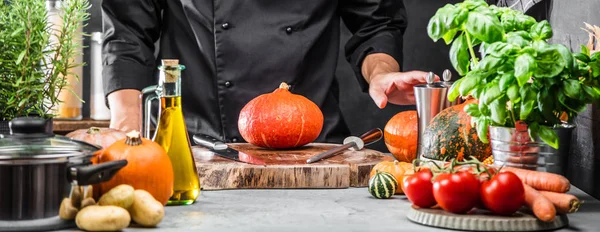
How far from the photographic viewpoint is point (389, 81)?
223 centimetres

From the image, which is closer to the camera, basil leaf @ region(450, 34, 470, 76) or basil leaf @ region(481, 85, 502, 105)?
basil leaf @ region(481, 85, 502, 105)

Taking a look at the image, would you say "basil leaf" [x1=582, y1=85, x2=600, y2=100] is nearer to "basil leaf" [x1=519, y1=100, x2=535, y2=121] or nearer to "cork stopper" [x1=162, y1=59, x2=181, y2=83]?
"basil leaf" [x1=519, y1=100, x2=535, y2=121]

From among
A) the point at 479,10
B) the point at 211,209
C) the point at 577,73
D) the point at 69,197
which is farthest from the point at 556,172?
the point at 69,197

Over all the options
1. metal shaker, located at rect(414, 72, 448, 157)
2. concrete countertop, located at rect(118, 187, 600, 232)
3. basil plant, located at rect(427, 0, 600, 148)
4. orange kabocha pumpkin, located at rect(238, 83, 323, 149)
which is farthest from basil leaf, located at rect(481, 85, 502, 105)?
orange kabocha pumpkin, located at rect(238, 83, 323, 149)

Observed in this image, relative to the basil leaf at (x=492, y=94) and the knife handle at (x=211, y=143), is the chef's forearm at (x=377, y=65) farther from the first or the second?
the basil leaf at (x=492, y=94)

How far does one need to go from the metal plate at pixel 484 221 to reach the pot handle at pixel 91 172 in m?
0.51

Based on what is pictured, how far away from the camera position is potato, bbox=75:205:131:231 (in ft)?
4.21

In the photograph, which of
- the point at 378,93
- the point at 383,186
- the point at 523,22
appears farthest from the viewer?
the point at 378,93

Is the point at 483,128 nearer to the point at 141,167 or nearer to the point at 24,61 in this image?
the point at 141,167

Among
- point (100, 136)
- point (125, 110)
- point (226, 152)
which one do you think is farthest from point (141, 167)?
point (125, 110)

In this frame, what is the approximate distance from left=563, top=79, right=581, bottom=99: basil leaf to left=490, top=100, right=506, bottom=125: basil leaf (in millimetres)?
109

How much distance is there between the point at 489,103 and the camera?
1.44 m

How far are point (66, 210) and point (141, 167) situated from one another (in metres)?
0.16

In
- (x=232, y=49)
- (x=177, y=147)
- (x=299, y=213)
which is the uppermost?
(x=232, y=49)
